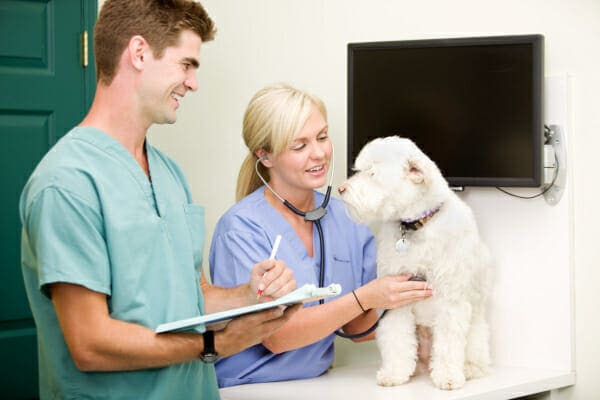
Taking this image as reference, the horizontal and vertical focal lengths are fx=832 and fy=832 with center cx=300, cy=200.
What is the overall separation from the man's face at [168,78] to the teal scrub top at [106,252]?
105 mm

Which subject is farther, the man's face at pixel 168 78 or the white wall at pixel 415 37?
the white wall at pixel 415 37

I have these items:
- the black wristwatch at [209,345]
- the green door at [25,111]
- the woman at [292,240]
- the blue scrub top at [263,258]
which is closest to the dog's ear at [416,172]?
the woman at [292,240]

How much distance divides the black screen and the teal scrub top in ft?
2.67

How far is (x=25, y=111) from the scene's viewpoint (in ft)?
9.45

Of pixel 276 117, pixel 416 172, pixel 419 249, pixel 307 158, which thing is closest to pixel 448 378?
pixel 419 249

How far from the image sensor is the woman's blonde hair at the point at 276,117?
214cm

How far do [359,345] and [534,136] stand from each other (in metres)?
0.86

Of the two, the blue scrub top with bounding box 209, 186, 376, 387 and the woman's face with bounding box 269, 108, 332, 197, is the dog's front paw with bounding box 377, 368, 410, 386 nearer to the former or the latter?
the blue scrub top with bounding box 209, 186, 376, 387

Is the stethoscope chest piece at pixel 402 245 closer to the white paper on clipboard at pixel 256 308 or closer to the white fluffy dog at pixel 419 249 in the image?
the white fluffy dog at pixel 419 249

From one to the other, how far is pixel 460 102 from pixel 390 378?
2.45 feet

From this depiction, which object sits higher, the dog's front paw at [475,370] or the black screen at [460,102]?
the black screen at [460,102]

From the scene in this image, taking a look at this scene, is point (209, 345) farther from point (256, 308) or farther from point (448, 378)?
point (448, 378)

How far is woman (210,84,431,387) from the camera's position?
2.02m

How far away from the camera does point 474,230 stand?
2.02 metres
